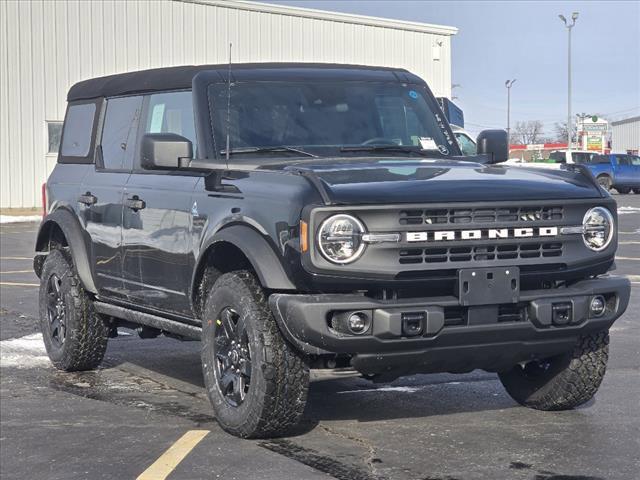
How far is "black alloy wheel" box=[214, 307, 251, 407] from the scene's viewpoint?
6195 mm

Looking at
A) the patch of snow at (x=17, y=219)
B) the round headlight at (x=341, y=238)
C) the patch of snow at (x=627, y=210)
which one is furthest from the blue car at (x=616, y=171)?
the round headlight at (x=341, y=238)

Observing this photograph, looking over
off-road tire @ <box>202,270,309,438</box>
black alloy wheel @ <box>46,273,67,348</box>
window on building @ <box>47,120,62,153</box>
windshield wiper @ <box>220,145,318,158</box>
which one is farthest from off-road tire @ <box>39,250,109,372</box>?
window on building @ <box>47,120,62,153</box>

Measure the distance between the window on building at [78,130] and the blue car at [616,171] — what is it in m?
35.9

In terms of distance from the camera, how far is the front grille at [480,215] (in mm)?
5703

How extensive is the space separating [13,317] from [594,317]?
23.2 feet

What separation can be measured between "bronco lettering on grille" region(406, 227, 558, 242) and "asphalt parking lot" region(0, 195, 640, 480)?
1.05 metres

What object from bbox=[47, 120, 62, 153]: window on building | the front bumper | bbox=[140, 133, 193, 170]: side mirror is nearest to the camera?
the front bumper

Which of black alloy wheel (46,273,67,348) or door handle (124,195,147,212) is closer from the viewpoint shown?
door handle (124,195,147,212)

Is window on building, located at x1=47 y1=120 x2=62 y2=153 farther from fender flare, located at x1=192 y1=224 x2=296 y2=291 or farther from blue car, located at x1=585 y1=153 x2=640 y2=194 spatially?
fender flare, located at x1=192 y1=224 x2=296 y2=291

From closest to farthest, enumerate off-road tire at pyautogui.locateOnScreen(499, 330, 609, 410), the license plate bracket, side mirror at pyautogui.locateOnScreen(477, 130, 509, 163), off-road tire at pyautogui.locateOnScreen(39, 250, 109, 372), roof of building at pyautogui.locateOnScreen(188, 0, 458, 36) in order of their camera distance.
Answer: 1. the license plate bracket
2. off-road tire at pyautogui.locateOnScreen(499, 330, 609, 410)
3. side mirror at pyautogui.locateOnScreen(477, 130, 509, 163)
4. off-road tire at pyautogui.locateOnScreen(39, 250, 109, 372)
5. roof of building at pyautogui.locateOnScreen(188, 0, 458, 36)

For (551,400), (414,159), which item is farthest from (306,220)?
(551,400)

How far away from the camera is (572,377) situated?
662 centimetres

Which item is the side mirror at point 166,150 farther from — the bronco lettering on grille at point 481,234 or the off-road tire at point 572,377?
the off-road tire at point 572,377

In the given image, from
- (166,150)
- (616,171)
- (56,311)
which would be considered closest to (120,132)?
(56,311)
